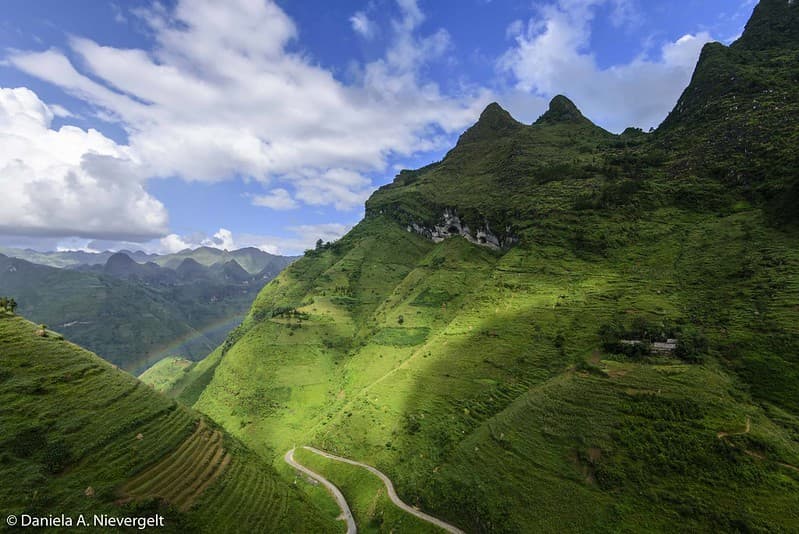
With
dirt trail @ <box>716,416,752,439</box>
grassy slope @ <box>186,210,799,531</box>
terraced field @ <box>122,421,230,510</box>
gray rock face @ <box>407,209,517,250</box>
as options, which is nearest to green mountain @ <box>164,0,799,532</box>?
grassy slope @ <box>186,210,799,531</box>

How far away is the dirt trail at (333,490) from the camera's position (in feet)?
186

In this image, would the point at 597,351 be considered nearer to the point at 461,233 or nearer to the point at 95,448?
the point at 95,448

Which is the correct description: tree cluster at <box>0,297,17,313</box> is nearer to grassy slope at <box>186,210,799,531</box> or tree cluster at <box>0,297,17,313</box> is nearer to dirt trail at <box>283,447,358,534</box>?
dirt trail at <box>283,447,358,534</box>

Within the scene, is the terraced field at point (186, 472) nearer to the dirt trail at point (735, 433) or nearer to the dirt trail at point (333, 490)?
the dirt trail at point (333, 490)

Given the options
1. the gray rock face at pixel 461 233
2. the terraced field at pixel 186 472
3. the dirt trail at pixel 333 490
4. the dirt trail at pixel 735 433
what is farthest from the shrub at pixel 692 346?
the gray rock face at pixel 461 233

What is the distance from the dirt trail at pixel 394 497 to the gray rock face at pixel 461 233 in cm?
9711

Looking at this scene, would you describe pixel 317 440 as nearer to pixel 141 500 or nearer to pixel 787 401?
pixel 141 500

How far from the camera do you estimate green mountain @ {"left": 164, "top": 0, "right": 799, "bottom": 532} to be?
135 feet

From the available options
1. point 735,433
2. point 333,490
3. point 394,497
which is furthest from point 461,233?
point 735,433

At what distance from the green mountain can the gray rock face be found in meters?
2.25

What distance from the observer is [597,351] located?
63.0 m

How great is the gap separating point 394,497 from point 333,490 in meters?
14.5

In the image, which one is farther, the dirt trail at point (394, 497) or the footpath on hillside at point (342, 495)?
the footpath on hillside at point (342, 495)

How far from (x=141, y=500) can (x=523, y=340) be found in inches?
2668
